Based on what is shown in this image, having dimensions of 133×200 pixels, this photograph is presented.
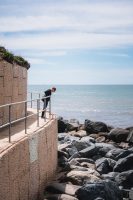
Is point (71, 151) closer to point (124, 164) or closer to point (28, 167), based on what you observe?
point (124, 164)

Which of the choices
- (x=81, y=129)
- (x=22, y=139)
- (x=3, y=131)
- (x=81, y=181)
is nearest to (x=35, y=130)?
(x=3, y=131)

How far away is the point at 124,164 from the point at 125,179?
1.32m

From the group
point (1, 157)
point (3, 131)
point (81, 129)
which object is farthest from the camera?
point (81, 129)

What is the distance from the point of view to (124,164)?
15125 millimetres

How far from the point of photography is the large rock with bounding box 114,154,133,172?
15.0 metres

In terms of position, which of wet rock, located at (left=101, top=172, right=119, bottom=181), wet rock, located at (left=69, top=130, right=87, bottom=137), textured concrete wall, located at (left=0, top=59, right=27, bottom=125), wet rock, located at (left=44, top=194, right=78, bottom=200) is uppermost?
textured concrete wall, located at (left=0, top=59, right=27, bottom=125)

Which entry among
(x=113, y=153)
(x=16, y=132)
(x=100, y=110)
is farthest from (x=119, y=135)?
(x=100, y=110)

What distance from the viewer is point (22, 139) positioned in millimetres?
9391

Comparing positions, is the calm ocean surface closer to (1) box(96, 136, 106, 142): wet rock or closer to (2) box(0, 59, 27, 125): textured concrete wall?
(1) box(96, 136, 106, 142): wet rock

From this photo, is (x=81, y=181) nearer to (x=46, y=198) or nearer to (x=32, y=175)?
(x=46, y=198)

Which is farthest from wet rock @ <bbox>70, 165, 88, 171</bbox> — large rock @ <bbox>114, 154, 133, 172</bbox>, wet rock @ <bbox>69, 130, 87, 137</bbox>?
wet rock @ <bbox>69, 130, 87, 137</bbox>

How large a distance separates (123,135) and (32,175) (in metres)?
14.3

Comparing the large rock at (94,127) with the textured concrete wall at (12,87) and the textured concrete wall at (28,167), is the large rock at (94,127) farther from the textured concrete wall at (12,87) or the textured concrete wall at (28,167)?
the textured concrete wall at (28,167)

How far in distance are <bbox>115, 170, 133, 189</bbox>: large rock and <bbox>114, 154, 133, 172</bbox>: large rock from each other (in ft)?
3.16
